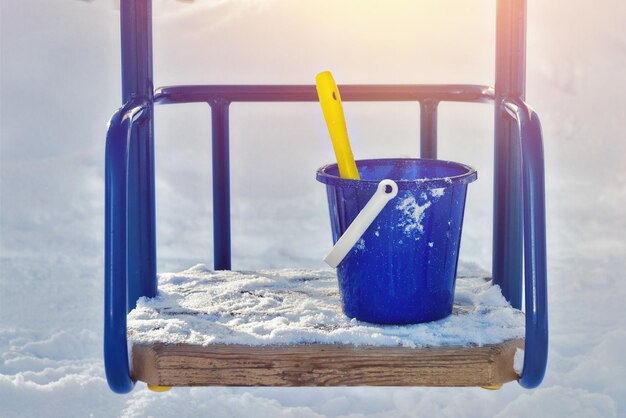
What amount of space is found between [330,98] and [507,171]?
1.32 ft

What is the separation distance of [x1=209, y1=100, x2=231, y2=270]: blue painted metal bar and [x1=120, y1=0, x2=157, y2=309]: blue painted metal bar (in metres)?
0.43

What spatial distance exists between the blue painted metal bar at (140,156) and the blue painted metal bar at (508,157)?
2.27ft

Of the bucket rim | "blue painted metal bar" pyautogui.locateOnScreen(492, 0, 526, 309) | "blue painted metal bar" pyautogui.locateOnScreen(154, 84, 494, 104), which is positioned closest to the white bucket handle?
the bucket rim

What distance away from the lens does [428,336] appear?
1734 mm

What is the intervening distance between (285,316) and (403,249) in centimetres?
28

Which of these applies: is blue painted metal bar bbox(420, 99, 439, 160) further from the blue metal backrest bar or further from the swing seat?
the swing seat

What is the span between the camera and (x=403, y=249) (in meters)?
Result: 1.75

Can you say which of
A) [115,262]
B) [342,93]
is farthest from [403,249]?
[342,93]

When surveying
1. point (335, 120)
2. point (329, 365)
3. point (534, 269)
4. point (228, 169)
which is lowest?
point (329, 365)

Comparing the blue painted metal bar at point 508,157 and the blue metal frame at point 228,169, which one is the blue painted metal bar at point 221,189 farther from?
the blue painted metal bar at point 508,157

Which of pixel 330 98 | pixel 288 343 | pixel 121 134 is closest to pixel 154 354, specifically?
pixel 288 343

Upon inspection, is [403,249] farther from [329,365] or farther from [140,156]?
[140,156]

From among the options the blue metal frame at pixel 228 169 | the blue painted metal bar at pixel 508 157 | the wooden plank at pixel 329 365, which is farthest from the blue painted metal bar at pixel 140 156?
the blue painted metal bar at pixel 508 157

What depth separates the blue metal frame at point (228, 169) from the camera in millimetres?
1667
